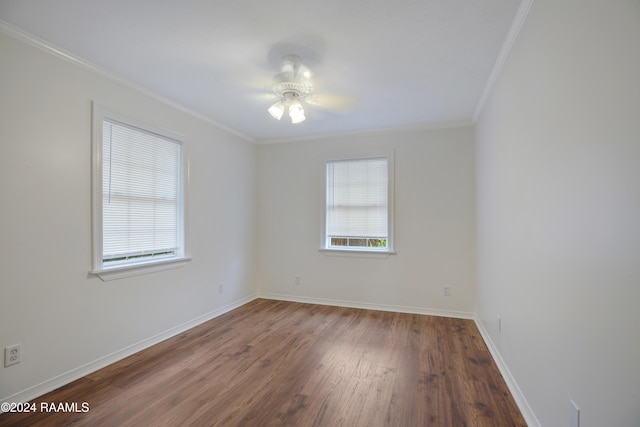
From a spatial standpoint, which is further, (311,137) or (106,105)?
(311,137)

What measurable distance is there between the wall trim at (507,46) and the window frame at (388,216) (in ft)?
4.48

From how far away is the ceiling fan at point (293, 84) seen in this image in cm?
236

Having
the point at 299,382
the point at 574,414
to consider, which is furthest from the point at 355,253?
the point at 574,414

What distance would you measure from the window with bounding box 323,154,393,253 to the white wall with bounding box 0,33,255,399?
230 centimetres

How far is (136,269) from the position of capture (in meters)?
2.82

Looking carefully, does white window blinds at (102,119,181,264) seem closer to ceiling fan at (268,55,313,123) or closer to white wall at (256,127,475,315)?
ceiling fan at (268,55,313,123)

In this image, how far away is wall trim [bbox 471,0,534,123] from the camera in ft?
5.70

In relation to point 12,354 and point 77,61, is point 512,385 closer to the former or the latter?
point 12,354

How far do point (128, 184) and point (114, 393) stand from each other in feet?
5.84

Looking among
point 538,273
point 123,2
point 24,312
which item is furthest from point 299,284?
point 123,2

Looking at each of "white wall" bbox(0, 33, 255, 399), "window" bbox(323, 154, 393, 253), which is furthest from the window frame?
"white wall" bbox(0, 33, 255, 399)

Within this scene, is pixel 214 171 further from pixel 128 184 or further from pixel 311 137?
pixel 311 137

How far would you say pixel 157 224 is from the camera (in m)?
3.15

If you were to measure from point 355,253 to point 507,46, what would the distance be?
2949 mm
